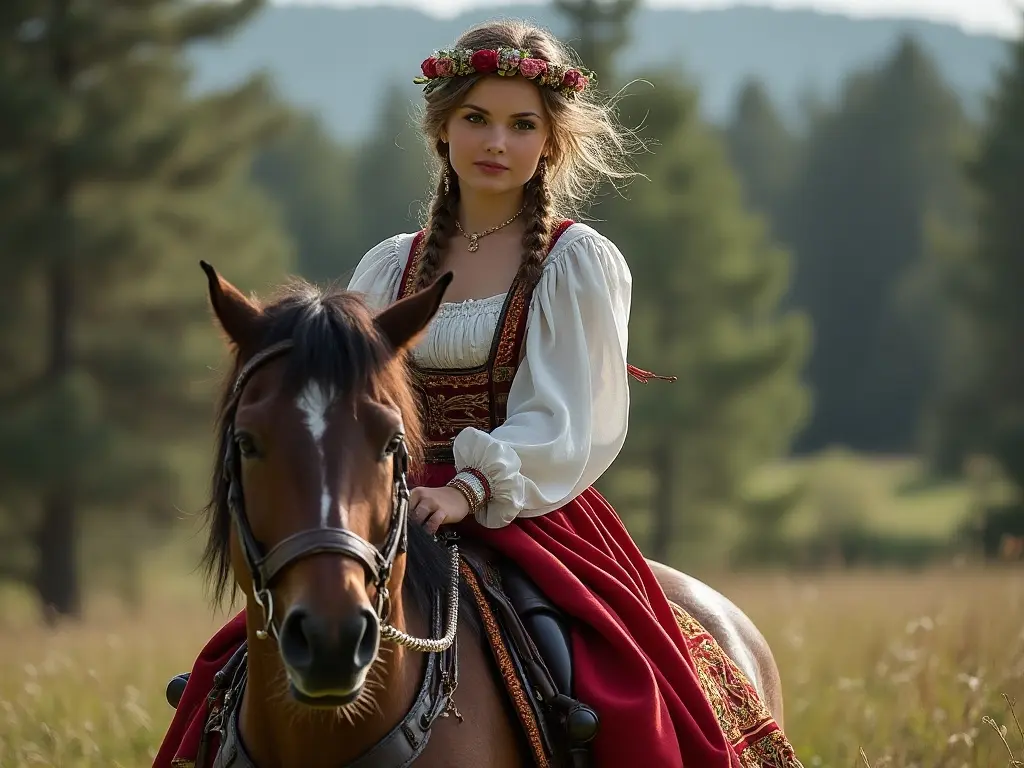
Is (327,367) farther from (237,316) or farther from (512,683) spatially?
(512,683)

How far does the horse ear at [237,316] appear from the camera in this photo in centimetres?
293

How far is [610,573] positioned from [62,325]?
17302mm

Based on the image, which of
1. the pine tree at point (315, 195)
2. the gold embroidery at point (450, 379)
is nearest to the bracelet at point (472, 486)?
the gold embroidery at point (450, 379)

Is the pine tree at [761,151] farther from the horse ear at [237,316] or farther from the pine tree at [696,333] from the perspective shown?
the horse ear at [237,316]

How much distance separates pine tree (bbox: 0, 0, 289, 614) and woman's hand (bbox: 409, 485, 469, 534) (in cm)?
1442

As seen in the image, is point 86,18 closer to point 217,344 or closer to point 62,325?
point 62,325

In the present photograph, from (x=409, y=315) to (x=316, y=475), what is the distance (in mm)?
523

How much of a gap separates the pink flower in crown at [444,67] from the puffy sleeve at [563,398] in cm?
64

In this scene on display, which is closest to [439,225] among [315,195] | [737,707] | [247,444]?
[247,444]

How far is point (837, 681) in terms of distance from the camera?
23.7 ft

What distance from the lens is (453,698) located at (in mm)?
3125

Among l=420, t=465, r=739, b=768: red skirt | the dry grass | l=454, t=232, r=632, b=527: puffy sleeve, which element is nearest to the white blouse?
l=454, t=232, r=632, b=527: puffy sleeve

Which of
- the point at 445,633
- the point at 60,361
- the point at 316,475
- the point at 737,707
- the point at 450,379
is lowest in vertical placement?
the point at 60,361

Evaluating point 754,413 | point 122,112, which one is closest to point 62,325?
point 122,112
